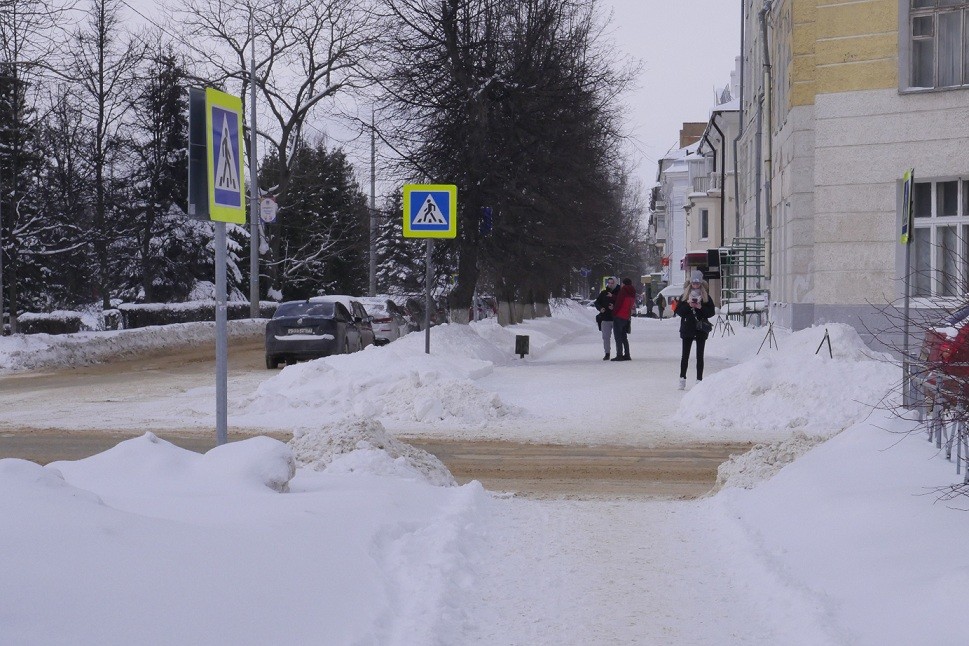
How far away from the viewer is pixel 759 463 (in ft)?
31.3

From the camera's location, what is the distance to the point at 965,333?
5941 mm

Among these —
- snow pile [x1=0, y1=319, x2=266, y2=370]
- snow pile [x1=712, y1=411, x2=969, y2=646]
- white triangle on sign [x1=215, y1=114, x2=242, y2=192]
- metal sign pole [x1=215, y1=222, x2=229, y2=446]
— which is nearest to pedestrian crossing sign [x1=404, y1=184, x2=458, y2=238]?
snow pile [x1=712, y1=411, x2=969, y2=646]

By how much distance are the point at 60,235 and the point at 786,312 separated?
26.7 m

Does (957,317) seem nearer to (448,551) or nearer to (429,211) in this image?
(448,551)

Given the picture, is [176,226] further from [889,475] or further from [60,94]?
[889,475]

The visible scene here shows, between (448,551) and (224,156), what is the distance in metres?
3.08

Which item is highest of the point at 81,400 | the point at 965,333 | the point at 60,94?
the point at 60,94

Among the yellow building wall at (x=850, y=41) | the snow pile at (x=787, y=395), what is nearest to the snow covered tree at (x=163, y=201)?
the yellow building wall at (x=850, y=41)

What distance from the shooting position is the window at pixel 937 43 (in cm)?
2256

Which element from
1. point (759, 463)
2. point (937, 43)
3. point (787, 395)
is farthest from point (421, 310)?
point (759, 463)

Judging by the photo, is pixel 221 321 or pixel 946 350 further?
pixel 221 321

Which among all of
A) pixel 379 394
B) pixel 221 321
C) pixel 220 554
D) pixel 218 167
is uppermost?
pixel 218 167

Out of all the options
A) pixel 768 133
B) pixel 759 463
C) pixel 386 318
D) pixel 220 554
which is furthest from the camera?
pixel 386 318

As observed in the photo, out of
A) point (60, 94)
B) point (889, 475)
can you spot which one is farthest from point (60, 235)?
point (889, 475)
